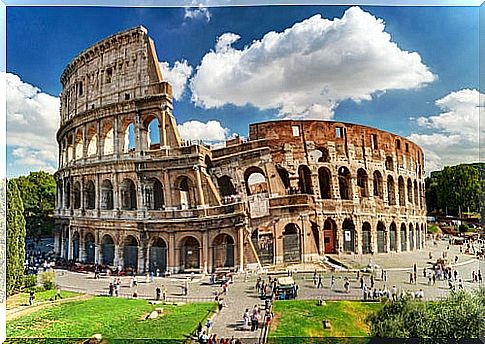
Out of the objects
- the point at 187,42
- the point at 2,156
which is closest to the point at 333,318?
the point at 187,42

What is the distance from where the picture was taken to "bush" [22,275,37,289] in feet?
25.1

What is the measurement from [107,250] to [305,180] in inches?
141

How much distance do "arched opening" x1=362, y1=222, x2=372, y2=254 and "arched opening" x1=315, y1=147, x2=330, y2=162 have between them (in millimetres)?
1311

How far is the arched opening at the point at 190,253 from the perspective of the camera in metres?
7.59

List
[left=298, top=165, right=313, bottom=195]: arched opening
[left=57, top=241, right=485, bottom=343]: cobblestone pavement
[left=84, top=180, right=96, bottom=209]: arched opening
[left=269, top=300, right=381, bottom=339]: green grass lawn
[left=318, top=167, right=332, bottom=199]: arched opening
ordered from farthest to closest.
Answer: [left=84, top=180, right=96, bottom=209]: arched opening
[left=318, top=167, right=332, bottom=199]: arched opening
[left=298, top=165, right=313, bottom=195]: arched opening
[left=57, top=241, right=485, bottom=343]: cobblestone pavement
[left=269, top=300, right=381, bottom=339]: green grass lawn

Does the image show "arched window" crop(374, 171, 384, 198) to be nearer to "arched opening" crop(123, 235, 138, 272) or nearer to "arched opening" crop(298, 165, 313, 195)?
"arched opening" crop(298, 165, 313, 195)

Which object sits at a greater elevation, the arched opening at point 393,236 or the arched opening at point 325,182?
the arched opening at point 325,182

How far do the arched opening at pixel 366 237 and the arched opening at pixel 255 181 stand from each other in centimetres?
190

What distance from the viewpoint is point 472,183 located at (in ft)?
25.3

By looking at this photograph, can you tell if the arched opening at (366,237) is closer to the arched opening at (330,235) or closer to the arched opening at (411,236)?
the arched opening at (330,235)

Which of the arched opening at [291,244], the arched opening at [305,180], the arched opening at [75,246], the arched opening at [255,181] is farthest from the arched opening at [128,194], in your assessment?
the arched opening at [305,180]

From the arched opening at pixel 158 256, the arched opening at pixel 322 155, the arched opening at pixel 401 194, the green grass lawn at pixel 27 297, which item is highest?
the arched opening at pixel 322 155

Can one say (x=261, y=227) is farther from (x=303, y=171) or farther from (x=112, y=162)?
(x=112, y=162)

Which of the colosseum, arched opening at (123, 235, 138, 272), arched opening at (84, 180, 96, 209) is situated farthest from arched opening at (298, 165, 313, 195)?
arched opening at (84, 180, 96, 209)
